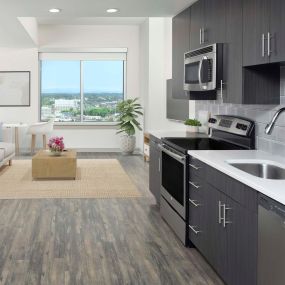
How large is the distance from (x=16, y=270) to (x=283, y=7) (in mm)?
2209

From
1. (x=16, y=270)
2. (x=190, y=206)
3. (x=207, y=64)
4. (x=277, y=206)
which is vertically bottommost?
(x=16, y=270)

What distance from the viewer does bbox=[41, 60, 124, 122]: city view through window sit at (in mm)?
10211

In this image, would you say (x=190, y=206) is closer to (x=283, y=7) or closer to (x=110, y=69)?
(x=283, y=7)

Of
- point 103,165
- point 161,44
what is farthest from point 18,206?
point 161,44

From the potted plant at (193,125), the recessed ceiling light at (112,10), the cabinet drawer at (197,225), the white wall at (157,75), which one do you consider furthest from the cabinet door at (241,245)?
the white wall at (157,75)

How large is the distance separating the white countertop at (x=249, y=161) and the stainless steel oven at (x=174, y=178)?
250 millimetres

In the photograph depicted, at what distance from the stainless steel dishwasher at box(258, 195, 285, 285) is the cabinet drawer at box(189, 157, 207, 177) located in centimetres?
100

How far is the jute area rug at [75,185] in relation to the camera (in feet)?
18.5

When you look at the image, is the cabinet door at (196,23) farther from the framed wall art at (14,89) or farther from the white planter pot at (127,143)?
the framed wall art at (14,89)

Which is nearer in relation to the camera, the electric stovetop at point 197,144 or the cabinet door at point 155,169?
the electric stovetop at point 197,144

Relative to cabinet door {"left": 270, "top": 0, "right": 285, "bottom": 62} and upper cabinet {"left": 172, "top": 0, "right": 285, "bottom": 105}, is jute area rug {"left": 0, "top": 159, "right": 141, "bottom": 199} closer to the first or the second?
upper cabinet {"left": 172, "top": 0, "right": 285, "bottom": 105}

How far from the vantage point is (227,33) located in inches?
135

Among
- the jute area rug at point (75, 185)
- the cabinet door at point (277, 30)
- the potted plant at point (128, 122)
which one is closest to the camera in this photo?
the cabinet door at point (277, 30)

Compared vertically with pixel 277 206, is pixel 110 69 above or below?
above
